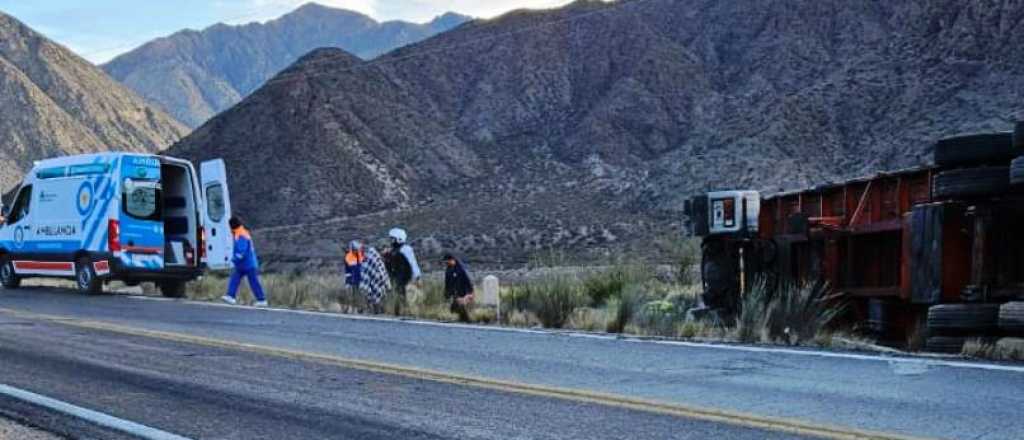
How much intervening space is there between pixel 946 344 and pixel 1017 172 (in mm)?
1776

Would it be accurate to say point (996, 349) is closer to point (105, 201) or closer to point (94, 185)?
point (105, 201)

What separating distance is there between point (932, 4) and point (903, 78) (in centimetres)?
659

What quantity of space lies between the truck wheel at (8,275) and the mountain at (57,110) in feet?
191

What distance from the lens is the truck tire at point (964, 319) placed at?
10.7 meters

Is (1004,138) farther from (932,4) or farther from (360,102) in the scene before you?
(360,102)

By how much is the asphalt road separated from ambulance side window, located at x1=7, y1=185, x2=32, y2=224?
406 inches

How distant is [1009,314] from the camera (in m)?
10.3

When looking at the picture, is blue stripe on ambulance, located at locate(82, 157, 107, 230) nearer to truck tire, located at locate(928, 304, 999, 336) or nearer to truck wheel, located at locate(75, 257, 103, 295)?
truck wheel, located at locate(75, 257, 103, 295)

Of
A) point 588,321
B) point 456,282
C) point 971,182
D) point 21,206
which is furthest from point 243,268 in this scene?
point 971,182

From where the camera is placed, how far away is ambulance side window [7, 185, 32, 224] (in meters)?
22.0

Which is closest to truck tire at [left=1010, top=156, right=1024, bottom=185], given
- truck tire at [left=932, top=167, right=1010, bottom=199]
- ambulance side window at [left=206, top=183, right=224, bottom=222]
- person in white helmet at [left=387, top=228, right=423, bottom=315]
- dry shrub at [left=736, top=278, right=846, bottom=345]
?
truck tire at [left=932, top=167, right=1010, bottom=199]

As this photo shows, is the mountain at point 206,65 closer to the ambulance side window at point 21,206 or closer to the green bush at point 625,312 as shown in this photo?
the ambulance side window at point 21,206

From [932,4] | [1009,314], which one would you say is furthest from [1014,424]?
[932,4]

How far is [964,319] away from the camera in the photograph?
1078cm
